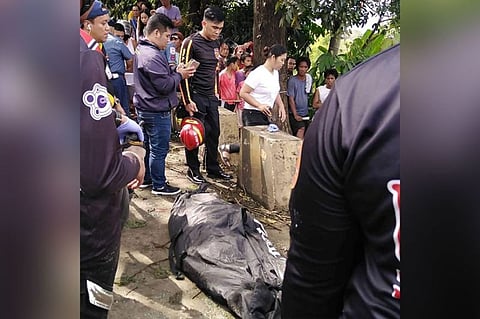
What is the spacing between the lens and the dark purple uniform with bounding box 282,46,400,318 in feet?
2.76

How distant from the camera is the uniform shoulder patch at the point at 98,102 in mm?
1208

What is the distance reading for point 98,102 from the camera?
1.25 meters

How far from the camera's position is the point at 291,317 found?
45.0 inches

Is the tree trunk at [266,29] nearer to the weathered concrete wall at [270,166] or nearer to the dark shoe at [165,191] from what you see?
the weathered concrete wall at [270,166]

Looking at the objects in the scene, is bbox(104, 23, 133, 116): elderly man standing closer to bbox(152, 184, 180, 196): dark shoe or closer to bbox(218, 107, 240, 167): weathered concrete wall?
bbox(218, 107, 240, 167): weathered concrete wall

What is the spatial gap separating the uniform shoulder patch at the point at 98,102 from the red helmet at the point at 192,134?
10.7 feet

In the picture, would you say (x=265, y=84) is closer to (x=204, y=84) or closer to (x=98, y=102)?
(x=204, y=84)

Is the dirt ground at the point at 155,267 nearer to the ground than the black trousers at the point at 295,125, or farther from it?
nearer to the ground

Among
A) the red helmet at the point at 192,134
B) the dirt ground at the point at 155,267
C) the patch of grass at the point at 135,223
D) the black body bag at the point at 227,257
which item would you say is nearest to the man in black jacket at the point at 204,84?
the red helmet at the point at 192,134
